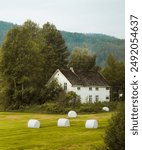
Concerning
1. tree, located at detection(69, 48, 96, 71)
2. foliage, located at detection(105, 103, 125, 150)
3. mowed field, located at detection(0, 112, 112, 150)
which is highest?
tree, located at detection(69, 48, 96, 71)

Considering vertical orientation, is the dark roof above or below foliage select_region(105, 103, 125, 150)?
above

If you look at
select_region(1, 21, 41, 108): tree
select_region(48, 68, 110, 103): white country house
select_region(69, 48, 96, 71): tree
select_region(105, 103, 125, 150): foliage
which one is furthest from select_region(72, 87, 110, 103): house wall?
select_region(105, 103, 125, 150): foliage

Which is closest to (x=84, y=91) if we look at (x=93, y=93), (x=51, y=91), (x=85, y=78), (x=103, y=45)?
(x=93, y=93)

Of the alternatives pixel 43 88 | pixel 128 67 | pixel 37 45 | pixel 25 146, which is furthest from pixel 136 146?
pixel 37 45

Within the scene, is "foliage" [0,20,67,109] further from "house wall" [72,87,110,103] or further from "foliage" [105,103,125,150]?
"foliage" [105,103,125,150]

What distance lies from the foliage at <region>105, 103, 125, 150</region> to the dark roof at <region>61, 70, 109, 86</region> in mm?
30494

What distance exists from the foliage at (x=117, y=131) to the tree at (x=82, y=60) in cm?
3482

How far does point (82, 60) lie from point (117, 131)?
37.6 metres

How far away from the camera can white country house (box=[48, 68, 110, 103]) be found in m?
35.1

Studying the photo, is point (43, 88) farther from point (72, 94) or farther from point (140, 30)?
point (140, 30)

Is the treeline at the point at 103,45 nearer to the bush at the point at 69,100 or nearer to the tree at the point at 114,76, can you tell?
the tree at the point at 114,76

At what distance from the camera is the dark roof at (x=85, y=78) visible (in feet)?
118

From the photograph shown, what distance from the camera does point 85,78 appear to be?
1464 inches

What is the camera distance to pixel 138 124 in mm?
2389
